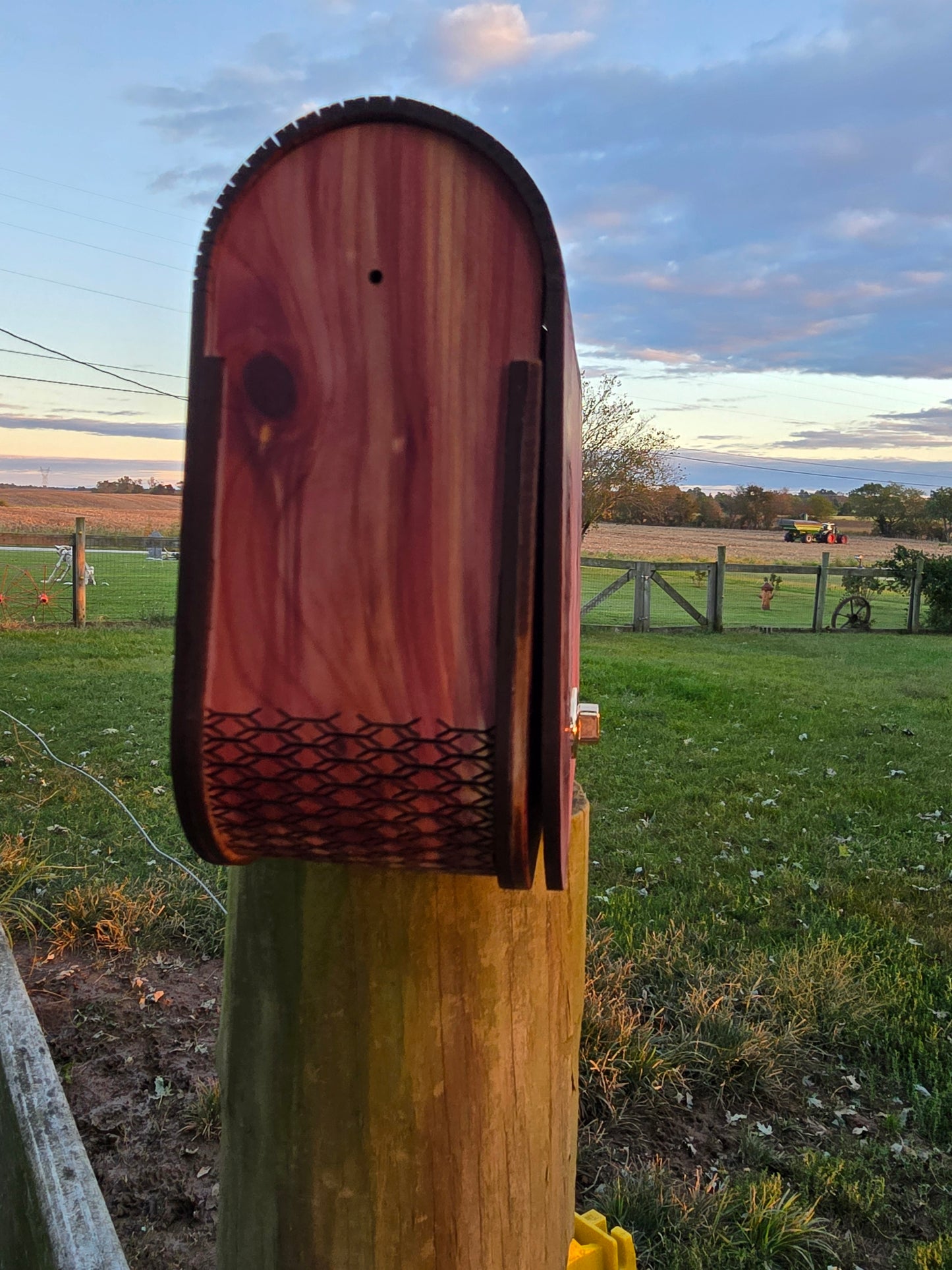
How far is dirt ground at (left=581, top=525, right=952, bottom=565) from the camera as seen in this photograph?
36188 mm

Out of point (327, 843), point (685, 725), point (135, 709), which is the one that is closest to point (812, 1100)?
point (327, 843)

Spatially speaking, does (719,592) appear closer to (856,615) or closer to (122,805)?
(856,615)

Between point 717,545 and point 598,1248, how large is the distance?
35547 mm

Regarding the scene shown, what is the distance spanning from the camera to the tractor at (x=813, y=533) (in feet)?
183

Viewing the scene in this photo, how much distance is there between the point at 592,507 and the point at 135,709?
467 inches

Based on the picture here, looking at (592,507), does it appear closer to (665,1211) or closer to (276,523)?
(665,1211)

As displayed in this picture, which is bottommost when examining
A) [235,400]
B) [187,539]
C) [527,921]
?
[527,921]

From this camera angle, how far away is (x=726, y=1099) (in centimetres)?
291

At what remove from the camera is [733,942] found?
3.81 meters

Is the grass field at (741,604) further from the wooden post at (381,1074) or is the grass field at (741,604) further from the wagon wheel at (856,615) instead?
the wooden post at (381,1074)

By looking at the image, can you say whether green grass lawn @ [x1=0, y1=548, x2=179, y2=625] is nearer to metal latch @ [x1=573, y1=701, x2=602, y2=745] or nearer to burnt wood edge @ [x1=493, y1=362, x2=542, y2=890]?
metal latch @ [x1=573, y1=701, x2=602, y2=745]

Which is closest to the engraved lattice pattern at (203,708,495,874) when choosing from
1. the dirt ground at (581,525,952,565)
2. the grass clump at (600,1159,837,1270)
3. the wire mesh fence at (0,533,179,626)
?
the grass clump at (600,1159,837,1270)

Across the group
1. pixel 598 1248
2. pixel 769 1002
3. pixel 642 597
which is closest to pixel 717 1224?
pixel 598 1248

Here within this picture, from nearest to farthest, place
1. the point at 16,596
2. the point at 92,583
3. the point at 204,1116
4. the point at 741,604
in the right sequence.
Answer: the point at 204,1116, the point at 16,596, the point at 92,583, the point at 741,604
